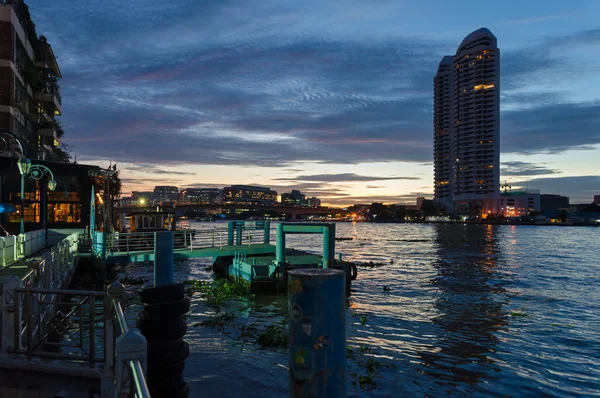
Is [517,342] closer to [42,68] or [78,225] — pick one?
[78,225]

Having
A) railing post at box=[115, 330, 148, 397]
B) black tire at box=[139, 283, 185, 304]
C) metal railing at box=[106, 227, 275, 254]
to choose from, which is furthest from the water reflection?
metal railing at box=[106, 227, 275, 254]

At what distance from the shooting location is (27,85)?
5684 centimetres

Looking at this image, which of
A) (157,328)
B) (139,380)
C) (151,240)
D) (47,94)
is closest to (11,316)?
(157,328)

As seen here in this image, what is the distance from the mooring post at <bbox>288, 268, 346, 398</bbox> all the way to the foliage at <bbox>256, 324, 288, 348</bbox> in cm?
1144

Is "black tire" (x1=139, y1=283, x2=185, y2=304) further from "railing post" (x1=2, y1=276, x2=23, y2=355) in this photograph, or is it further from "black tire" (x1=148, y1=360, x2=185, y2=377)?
"railing post" (x1=2, y1=276, x2=23, y2=355)

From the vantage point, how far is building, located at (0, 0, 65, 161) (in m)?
46.3

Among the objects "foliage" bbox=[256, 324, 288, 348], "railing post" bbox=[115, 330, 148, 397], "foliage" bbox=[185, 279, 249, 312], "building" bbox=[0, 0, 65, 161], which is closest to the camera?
"railing post" bbox=[115, 330, 148, 397]

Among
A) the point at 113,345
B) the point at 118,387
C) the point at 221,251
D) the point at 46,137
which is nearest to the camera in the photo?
the point at 118,387

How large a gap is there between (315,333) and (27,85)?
6459 cm

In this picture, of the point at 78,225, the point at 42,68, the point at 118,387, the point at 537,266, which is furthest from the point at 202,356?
the point at 42,68

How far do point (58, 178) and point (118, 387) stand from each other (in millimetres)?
41999

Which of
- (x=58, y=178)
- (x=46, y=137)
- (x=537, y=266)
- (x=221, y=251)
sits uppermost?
(x=46, y=137)

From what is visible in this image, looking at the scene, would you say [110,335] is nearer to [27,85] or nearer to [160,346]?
[160,346]

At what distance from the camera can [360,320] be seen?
67.2ft
